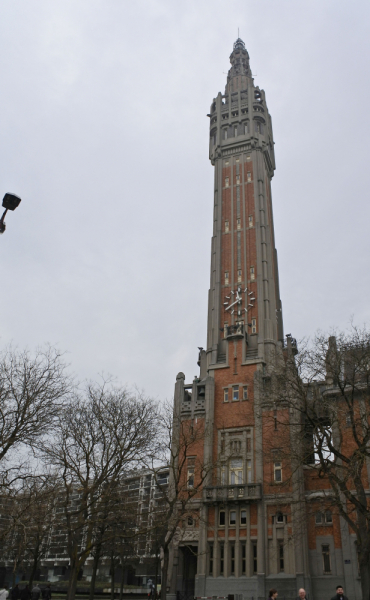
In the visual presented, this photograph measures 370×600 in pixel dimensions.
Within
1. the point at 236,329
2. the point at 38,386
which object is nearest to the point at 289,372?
the point at 38,386

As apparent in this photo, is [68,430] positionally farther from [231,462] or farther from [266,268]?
[266,268]

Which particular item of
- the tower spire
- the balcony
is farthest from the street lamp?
the tower spire

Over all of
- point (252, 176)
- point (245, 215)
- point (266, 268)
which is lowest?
point (266, 268)

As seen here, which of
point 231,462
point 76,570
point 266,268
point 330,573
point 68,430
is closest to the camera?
point 76,570

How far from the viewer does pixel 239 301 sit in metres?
61.3

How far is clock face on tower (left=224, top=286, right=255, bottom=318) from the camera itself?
6075cm

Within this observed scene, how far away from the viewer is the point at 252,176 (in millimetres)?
70312

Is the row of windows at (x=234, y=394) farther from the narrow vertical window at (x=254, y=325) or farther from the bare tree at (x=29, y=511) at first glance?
the bare tree at (x=29, y=511)

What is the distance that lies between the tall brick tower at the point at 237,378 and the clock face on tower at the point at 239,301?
0.43 ft

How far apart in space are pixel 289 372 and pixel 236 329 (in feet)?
85.3

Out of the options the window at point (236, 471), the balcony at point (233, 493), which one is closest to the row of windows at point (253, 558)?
the balcony at point (233, 493)

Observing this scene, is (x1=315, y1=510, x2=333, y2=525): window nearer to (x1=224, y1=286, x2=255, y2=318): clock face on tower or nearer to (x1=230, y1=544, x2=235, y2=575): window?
(x1=230, y1=544, x2=235, y2=575): window

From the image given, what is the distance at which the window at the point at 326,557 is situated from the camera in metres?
42.7

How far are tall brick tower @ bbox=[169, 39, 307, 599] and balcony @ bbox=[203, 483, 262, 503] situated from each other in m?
0.09
